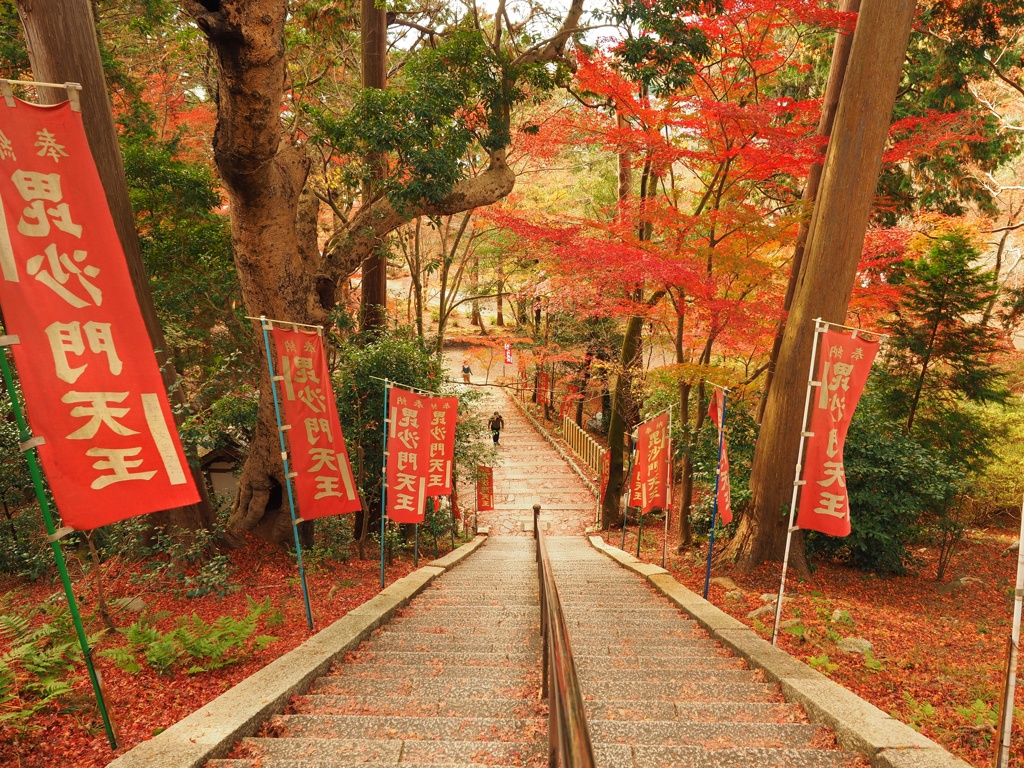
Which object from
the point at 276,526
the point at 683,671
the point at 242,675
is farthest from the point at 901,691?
the point at 276,526

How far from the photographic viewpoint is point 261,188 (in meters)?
6.95

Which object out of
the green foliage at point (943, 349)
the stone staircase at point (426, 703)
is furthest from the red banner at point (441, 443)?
the green foliage at point (943, 349)

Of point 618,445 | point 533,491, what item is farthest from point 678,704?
point 533,491

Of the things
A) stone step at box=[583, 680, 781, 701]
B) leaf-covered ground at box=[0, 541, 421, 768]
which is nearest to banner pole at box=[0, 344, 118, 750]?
leaf-covered ground at box=[0, 541, 421, 768]

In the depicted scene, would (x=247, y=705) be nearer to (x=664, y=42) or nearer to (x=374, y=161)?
(x=374, y=161)

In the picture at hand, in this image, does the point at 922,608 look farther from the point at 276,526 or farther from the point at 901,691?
the point at 276,526

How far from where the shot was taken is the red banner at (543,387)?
105 feet

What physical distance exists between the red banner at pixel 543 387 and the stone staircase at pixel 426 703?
25.2 meters

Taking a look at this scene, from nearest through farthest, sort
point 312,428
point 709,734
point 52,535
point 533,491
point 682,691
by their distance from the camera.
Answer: point 52,535, point 709,734, point 682,691, point 312,428, point 533,491

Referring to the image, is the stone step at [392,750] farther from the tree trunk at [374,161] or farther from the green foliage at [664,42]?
the green foliage at [664,42]

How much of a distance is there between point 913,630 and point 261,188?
851 centimetres

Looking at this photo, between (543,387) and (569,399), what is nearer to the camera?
(569,399)

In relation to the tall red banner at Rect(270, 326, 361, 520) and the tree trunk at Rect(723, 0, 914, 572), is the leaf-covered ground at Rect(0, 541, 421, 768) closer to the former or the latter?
the tall red banner at Rect(270, 326, 361, 520)

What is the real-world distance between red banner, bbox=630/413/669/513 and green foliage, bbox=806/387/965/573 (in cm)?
219
